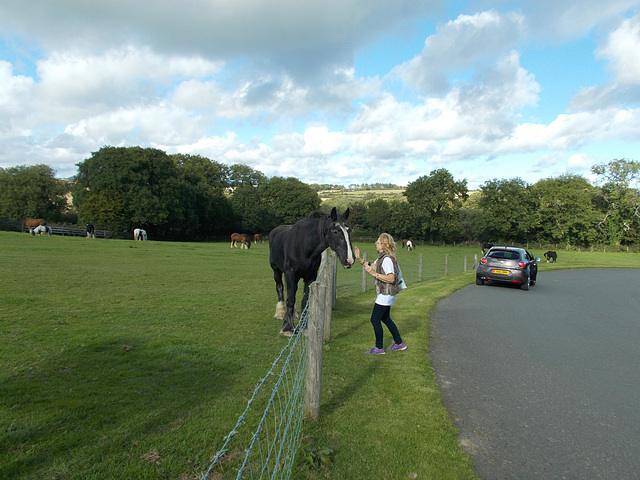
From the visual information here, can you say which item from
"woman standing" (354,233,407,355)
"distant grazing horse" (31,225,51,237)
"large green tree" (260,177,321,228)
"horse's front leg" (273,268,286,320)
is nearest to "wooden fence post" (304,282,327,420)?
"woman standing" (354,233,407,355)

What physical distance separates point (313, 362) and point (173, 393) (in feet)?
5.58

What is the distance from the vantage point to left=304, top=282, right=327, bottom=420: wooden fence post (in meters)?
4.08

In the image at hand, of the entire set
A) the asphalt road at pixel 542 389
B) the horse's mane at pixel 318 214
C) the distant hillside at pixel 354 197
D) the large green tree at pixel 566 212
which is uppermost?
the distant hillside at pixel 354 197

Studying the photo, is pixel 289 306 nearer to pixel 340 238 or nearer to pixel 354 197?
pixel 340 238

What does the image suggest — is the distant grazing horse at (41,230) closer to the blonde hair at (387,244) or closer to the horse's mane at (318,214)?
the horse's mane at (318,214)

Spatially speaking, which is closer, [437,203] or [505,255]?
[505,255]

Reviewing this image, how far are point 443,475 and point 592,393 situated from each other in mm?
3272

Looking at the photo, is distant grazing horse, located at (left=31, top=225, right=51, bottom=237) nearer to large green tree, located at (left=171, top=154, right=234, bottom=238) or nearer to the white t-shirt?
large green tree, located at (left=171, top=154, right=234, bottom=238)

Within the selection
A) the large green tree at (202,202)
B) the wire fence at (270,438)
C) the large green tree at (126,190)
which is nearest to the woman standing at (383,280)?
the wire fence at (270,438)

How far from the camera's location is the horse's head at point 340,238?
6.55 metres

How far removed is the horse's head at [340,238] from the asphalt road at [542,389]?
2.26 metres

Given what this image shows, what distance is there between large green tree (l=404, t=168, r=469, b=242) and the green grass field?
6316 cm

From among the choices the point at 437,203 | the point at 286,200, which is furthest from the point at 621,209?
the point at 286,200

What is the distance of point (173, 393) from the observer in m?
4.43
